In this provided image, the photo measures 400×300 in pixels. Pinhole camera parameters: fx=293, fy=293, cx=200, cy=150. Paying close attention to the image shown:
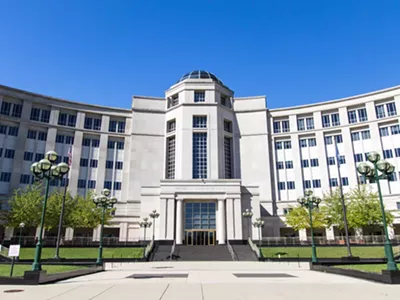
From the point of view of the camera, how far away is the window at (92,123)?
61.4m

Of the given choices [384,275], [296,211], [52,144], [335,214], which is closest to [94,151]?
[52,144]

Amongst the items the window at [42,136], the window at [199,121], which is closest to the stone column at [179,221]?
the window at [199,121]

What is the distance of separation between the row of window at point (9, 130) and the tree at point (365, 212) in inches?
2393

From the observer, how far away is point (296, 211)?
2044 inches

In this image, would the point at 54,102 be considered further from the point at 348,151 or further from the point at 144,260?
the point at 348,151

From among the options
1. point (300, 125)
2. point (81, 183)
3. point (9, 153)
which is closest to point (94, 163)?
point (81, 183)

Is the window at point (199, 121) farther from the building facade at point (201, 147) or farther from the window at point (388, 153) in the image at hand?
the window at point (388, 153)

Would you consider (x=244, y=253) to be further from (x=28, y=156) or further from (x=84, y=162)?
(x=28, y=156)

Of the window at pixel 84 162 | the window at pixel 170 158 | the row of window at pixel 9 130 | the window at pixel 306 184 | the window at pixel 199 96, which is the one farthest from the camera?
the window at pixel 199 96

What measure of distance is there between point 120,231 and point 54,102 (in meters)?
29.3

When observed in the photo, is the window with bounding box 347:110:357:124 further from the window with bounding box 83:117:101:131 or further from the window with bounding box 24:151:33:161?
the window with bounding box 24:151:33:161

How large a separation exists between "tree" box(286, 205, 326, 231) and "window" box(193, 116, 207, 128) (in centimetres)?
2393

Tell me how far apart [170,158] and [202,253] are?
25.5 meters

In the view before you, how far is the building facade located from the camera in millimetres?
51812
